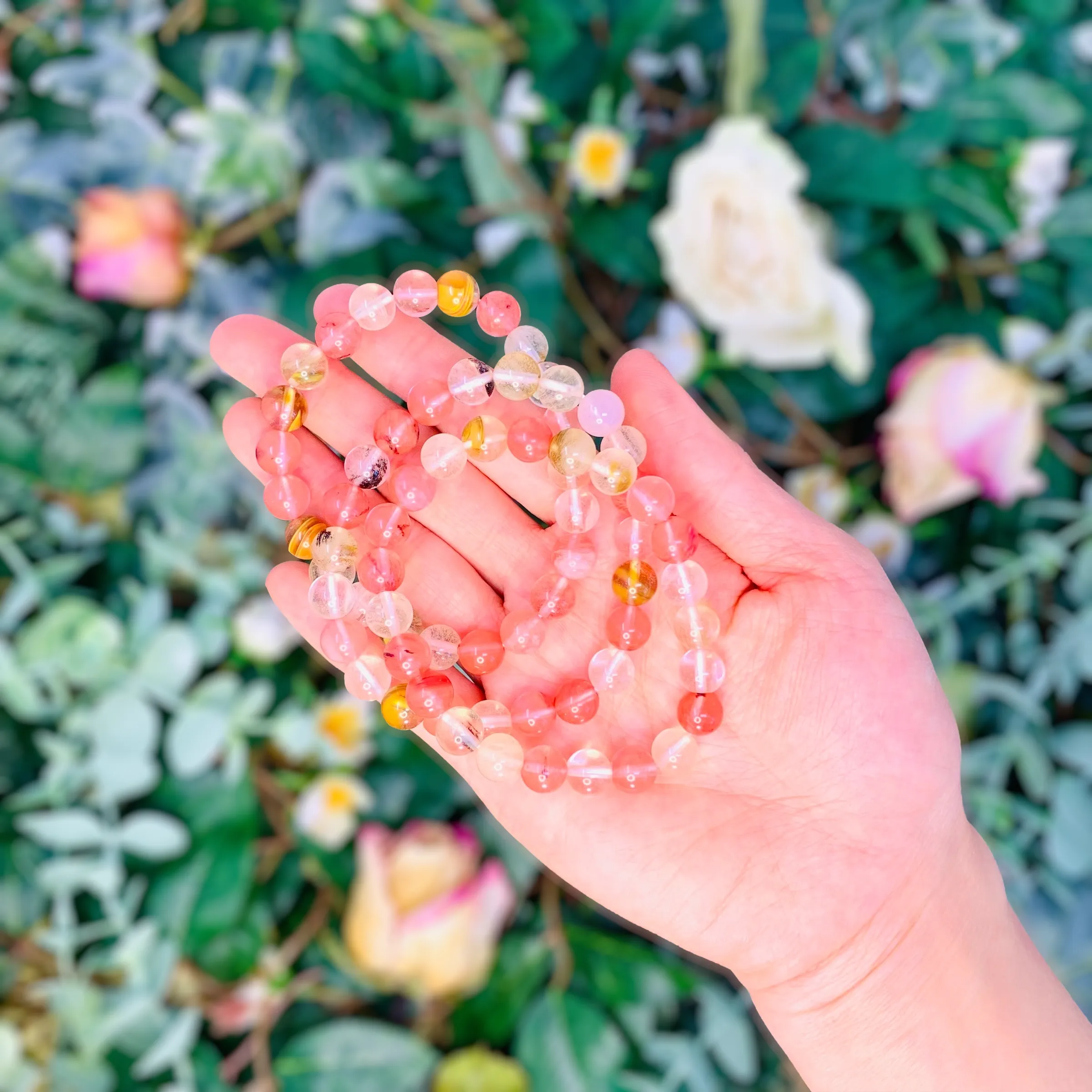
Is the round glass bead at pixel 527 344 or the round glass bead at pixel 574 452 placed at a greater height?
the round glass bead at pixel 527 344

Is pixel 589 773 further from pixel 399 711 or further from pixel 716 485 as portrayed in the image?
pixel 716 485

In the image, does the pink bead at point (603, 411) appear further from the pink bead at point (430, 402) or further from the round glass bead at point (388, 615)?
the round glass bead at point (388, 615)

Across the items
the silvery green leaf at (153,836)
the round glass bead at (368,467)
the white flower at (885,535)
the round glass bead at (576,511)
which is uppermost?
the round glass bead at (368,467)

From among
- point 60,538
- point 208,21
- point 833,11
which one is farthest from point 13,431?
point 833,11

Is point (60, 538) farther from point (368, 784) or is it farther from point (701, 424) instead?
point (701, 424)

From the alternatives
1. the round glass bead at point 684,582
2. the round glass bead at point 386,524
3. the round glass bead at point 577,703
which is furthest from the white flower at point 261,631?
the round glass bead at point 684,582

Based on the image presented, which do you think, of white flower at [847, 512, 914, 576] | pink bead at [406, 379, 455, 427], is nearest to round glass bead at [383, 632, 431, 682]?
pink bead at [406, 379, 455, 427]
